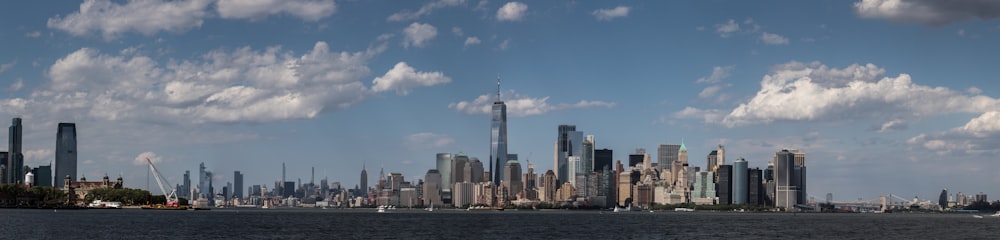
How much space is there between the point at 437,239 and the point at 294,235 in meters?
22.4

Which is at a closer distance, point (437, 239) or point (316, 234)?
point (437, 239)

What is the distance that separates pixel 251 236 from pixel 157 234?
12.5 meters

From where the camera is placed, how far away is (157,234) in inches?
5443

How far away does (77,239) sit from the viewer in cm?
12331

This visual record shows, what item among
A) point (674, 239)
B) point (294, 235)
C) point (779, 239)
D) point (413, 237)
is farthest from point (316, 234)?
point (779, 239)

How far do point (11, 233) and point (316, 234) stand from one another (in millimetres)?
40144

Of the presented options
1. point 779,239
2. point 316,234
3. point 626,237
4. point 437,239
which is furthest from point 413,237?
point 779,239

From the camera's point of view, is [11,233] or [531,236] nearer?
[11,233]

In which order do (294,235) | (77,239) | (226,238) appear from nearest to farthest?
(77,239), (226,238), (294,235)

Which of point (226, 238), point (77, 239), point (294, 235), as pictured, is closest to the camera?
point (77, 239)

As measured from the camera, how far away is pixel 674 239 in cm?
14088

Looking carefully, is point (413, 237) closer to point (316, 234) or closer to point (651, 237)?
point (316, 234)

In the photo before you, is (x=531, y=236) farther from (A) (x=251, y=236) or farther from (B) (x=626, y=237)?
(A) (x=251, y=236)

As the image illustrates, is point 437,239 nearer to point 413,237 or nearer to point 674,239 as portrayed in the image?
point 413,237
